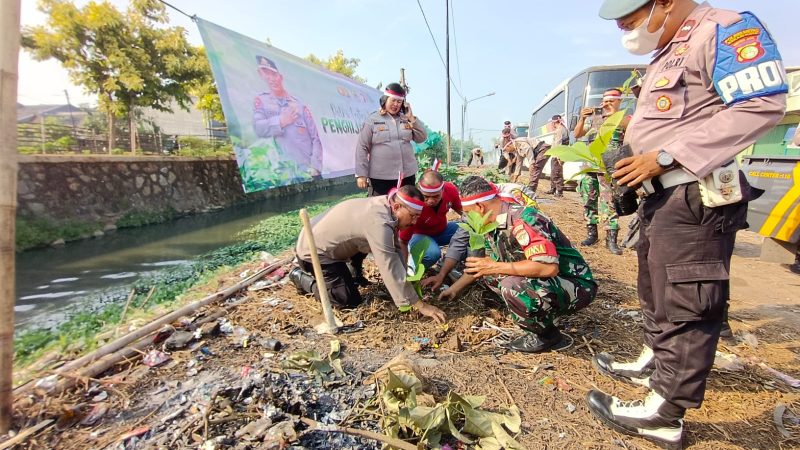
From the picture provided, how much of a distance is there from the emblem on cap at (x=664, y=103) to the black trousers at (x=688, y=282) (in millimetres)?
314

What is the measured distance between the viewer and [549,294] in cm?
218

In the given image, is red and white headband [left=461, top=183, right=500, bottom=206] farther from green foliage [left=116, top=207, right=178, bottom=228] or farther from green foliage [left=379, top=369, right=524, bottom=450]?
green foliage [left=116, top=207, right=178, bottom=228]

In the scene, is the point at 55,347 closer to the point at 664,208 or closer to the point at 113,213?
the point at 664,208

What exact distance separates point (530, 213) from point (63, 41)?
479 inches

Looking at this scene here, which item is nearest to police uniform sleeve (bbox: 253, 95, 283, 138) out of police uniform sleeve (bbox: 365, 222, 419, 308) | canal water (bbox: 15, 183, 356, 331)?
canal water (bbox: 15, 183, 356, 331)

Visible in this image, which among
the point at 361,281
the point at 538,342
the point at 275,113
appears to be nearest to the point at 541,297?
the point at 538,342

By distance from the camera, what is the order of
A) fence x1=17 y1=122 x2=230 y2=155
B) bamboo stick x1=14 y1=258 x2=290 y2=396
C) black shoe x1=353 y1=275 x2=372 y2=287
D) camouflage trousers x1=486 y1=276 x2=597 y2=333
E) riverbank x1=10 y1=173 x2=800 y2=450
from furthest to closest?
fence x1=17 y1=122 x2=230 y2=155, black shoe x1=353 y1=275 x2=372 y2=287, camouflage trousers x1=486 y1=276 x2=597 y2=333, bamboo stick x1=14 y1=258 x2=290 y2=396, riverbank x1=10 y1=173 x2=800 y2=450

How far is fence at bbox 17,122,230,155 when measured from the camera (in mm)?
9641

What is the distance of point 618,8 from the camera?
150 centimetres

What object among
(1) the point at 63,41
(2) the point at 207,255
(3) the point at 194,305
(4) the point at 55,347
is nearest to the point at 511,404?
(3) the point at 194,305

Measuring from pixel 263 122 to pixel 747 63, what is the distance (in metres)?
6.59

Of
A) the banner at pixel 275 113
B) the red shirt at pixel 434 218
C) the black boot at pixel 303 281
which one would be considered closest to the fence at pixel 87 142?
the banner at pixel 275 113

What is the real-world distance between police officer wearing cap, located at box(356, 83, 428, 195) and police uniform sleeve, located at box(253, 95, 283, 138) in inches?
124

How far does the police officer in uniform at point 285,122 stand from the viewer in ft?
22.2
